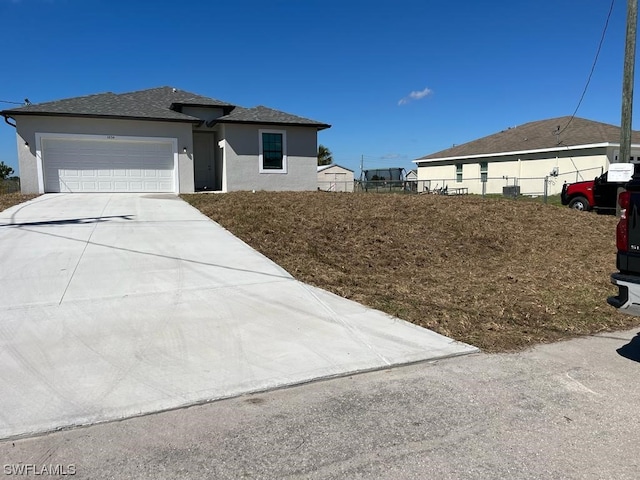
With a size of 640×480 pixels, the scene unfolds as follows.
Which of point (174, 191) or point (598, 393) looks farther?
point (174, 191)

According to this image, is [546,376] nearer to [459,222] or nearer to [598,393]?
[598,393]

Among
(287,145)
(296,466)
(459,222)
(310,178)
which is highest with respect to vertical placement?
(287,145)

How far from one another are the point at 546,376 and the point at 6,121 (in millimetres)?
21427

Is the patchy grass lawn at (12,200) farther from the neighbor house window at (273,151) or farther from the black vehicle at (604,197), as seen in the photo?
the black vehicle at (604,197)

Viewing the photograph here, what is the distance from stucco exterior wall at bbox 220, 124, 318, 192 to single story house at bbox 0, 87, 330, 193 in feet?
0.15

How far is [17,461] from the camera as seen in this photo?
9.78ft

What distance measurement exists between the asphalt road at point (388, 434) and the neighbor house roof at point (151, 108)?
732 inches

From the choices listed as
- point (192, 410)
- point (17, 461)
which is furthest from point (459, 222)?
point (17, 461)

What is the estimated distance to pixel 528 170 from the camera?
100ft

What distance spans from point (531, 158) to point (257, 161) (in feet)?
61.4

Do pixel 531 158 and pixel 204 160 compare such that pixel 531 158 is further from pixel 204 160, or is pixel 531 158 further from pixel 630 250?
pixel 630 250

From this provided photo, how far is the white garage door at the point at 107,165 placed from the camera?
758 inches

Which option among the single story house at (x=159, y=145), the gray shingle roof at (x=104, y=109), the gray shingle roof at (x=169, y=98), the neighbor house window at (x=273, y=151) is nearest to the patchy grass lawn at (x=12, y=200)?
the single story house at (x=159, y=145)

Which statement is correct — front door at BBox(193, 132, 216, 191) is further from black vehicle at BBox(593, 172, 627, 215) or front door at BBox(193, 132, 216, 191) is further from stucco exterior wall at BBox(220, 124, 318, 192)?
black vehicle at BBox(593, 172, 627, 215)
